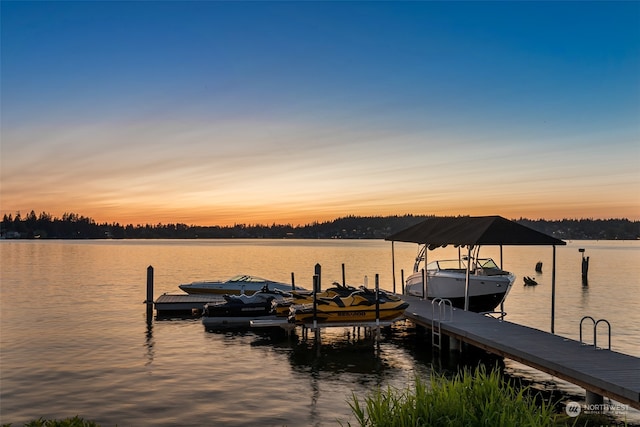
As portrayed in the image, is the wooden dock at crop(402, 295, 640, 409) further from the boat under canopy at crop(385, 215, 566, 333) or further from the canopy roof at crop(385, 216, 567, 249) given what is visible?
the canopy roof at crop(385, 216, 567, 249)

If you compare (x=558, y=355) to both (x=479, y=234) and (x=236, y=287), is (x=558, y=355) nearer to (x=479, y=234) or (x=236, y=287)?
(x=479, y=234)

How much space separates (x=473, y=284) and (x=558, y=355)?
38.3 feet

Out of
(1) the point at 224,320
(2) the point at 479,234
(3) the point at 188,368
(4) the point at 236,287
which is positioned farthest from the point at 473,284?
(4) the point at 236,287

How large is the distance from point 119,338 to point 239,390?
11013 mm

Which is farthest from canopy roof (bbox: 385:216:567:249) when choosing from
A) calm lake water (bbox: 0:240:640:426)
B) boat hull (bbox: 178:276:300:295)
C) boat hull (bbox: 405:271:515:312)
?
boat hull (bbox: 178:276:300:295)

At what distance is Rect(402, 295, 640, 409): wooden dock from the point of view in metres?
12.7

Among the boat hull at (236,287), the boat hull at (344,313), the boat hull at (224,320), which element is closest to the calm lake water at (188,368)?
the boat hull at (224,320)

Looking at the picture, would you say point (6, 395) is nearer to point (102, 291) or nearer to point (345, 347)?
point (345, 347)

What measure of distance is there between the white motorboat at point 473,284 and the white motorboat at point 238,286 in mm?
9174

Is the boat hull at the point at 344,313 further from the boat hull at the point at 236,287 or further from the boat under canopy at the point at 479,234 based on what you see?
the boat hull at the point at 236,287

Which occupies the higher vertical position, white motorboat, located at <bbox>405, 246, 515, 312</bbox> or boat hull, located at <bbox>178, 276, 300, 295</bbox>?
white motorboat, located at <bbox>405, 246, 515, 312</bbox>

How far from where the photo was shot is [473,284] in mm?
27172

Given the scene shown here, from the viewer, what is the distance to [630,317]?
3494cm

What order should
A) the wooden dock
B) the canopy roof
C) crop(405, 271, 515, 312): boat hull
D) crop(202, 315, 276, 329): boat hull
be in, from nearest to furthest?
1. the wooden dock
2. the canopy roof
3. crop(405, 271, 515, 312): boat hull
4. crop(202, 315, 276, 329): boat hull
